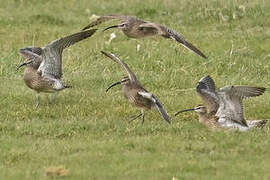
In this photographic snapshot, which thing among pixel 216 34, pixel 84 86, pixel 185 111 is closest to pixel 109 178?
pixel 185 111

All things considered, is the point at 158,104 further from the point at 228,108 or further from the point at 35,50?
the point at 35,50

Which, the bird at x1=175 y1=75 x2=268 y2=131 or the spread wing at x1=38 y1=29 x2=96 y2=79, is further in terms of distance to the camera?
the spread wing at x1=38 y1=29 x2=96 y2=79

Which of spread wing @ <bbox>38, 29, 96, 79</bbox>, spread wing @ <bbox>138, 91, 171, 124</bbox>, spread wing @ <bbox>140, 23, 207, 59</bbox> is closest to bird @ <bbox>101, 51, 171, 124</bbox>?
spread wing @ <bbox>138, 91, 171, 124</bbox>

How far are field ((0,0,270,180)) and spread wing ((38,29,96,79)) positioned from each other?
51cm

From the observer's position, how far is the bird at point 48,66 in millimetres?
12023

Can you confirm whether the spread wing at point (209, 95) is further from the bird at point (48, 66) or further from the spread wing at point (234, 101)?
the bird at point (48, 66)

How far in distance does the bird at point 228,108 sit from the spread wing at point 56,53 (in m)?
2.15

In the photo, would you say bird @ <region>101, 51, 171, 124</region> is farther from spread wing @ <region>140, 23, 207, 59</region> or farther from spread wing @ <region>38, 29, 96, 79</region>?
spread wing @ <region>38, 29, 96, 79</region>

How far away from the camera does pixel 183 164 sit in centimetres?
873

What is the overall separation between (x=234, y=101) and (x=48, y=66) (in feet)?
11.0

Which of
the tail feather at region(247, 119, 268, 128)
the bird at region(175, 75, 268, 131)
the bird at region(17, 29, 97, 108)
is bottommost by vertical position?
the tail feather at region(247, 119, 268, 128)

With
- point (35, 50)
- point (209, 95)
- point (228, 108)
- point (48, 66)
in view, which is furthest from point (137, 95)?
point (35, 50)

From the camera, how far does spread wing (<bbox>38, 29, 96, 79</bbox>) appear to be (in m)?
12.0

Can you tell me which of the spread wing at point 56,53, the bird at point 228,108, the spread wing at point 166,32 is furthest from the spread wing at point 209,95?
the spread wing at point 56,53
